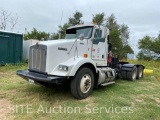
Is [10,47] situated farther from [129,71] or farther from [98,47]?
[129,71]

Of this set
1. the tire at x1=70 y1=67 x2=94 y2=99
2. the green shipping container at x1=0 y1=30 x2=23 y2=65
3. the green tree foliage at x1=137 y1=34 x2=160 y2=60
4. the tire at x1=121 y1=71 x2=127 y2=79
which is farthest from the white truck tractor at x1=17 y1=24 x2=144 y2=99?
the green tree foliage at x1=137 y1=34 x2=160 y2=60

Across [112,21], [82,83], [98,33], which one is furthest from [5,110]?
[112,21]

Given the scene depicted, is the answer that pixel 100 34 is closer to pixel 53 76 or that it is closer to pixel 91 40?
pixel 91 40

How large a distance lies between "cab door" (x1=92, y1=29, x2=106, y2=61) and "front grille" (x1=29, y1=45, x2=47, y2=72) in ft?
5.89

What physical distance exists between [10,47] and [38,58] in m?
7.77

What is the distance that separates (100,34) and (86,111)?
110 inches

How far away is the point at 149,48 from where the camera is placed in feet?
101

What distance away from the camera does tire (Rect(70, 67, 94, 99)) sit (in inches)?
186

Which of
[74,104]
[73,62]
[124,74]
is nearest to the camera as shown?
[74,104]

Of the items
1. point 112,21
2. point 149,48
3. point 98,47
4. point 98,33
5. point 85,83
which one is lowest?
point 85,83

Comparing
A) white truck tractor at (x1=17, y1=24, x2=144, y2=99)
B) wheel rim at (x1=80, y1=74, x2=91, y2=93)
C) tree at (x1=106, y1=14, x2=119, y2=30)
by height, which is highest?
tree at (x1=106, y1=14, x2=119, y2=30)

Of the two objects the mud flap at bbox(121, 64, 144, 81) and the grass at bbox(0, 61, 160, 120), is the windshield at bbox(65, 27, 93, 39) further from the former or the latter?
the mud flap at bbox(121, 64, 144, 81)

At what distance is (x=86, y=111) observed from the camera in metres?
4.11

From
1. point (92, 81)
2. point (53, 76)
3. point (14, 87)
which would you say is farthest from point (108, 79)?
point (14, 87)
